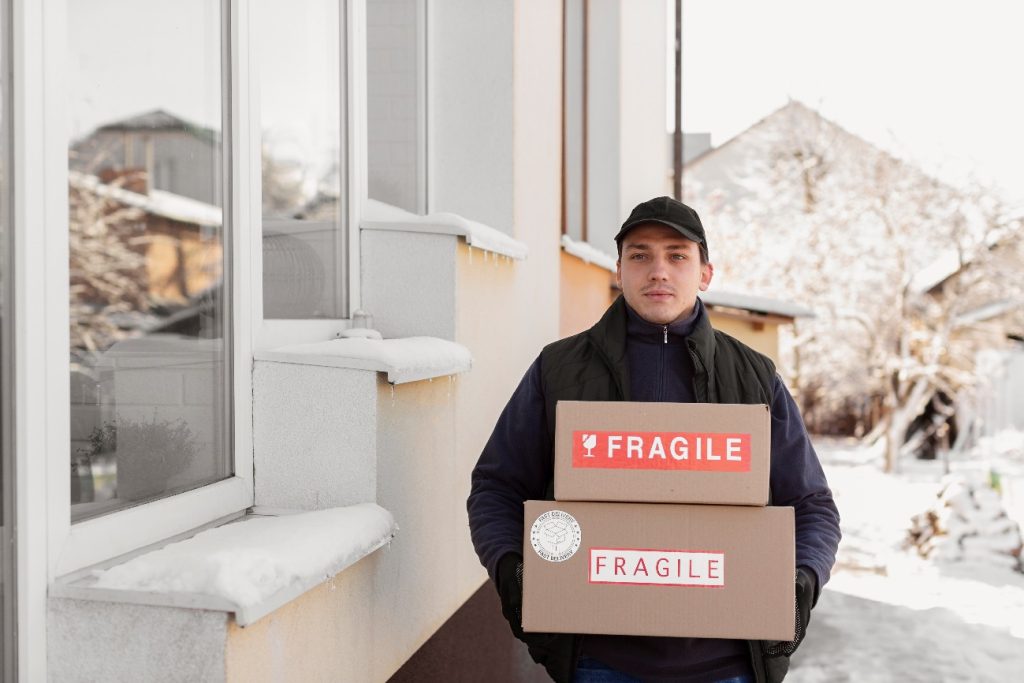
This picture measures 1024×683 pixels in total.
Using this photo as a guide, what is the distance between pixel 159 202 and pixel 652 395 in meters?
0.90

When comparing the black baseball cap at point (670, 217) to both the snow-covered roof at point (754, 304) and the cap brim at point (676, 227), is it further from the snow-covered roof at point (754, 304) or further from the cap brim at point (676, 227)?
the snow-covered roof at point (754, 304)

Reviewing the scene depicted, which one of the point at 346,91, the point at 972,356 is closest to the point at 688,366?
the point at 346,91

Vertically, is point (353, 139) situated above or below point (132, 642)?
above

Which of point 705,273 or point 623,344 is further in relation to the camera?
point 705,273

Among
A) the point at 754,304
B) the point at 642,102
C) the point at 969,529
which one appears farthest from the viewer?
the point at 969,529

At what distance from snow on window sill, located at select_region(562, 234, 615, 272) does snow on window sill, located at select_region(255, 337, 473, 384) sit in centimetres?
248

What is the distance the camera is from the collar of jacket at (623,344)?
194 cm

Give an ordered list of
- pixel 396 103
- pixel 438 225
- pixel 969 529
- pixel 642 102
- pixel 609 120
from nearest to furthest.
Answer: pixel 438 225
pixel 396 103
pixel 609 120
pixel 642 102
pixel 969 529

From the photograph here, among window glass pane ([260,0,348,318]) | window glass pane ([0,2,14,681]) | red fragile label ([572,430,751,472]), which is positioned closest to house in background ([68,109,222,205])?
window glass pane ([0,2,14,681])

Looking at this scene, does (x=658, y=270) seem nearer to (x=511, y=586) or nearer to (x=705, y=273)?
(x=705, y=273)

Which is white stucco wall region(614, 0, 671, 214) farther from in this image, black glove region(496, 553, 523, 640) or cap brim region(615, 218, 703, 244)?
black glove region(496, 553, 523, 640)

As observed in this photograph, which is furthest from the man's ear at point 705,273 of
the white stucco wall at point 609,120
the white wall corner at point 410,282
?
the white stucco wall at point 609,120

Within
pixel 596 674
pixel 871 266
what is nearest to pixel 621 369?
pixel 596 674

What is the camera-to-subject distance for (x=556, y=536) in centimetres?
166
